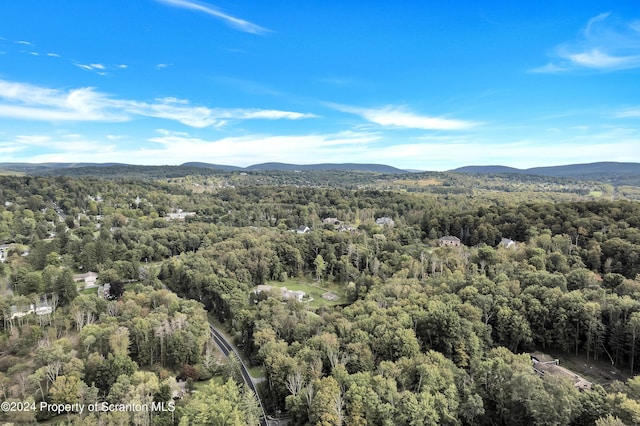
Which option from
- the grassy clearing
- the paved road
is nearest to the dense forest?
the grassy clearing

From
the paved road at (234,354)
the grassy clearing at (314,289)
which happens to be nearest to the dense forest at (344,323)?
the grassy clearing at (314,289)

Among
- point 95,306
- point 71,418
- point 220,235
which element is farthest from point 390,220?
point 71,418

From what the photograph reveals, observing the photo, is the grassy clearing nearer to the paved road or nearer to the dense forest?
the dense forest

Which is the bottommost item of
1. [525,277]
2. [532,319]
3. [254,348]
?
[254,348]

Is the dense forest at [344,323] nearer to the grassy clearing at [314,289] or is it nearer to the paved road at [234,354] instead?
the grassy clearing at [314,289]

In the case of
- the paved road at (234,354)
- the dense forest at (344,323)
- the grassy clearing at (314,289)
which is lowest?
the paved road at (234,354)

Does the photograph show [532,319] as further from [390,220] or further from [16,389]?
[390,220]
